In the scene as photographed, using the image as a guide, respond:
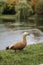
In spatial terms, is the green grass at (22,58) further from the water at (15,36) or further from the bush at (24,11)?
the bush at (24,11)

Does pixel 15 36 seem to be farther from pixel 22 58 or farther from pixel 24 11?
pixel 24 11

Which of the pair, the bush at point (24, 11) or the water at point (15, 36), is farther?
the bush at point (24, 11)

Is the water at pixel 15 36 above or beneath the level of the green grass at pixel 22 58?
beneath

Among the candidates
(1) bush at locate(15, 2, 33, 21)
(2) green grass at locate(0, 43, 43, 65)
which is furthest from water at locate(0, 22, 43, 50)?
(1) bush at locate(15, 2, 33, 21)

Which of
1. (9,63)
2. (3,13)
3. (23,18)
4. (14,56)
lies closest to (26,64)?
(9,63)

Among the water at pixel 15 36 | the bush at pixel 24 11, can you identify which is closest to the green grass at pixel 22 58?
the water at pixel 15 36

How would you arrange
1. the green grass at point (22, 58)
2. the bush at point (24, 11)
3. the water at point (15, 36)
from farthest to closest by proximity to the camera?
1. the bush at point (24, 11)
2. the water at point (15, 36)
3. the green grass at point (22, 58)

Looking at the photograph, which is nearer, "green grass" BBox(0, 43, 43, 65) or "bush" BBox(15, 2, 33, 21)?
"green grass" BBox(0, 43, 43, 65)

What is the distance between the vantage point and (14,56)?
895 cm

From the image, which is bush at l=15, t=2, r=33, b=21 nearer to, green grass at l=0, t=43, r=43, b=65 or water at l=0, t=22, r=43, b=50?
water at l=0, t=22, r=43, b=50

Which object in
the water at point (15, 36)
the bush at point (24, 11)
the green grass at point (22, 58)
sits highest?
the green grass at point (22, 58)

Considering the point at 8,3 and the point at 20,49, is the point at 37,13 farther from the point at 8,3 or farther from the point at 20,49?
the point at 20,49

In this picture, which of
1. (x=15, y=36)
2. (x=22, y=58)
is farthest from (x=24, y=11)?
(x=22, y=58)

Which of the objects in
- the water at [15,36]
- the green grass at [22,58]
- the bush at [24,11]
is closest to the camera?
the green grass at [22,58]
